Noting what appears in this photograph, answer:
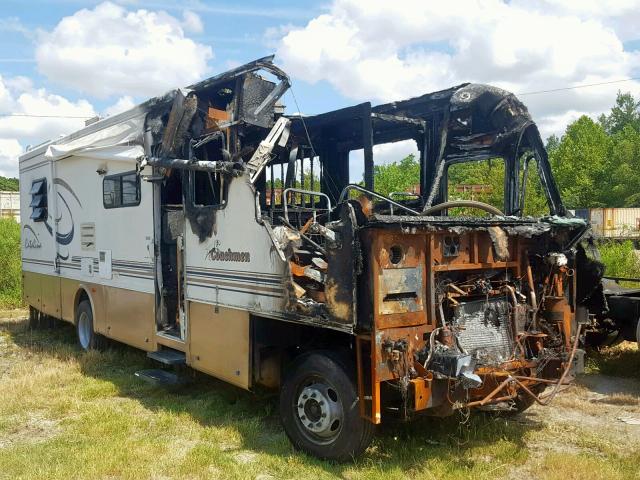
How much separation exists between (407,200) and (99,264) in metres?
4.50

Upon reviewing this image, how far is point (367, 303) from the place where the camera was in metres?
4.42

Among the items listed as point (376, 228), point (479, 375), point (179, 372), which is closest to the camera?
point (376, 228)

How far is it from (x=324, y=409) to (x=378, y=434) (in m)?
0.83

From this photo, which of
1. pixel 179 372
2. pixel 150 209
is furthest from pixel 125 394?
pixel 150 209

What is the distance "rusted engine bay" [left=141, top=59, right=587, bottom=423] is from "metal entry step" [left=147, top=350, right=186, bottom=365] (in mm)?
1534

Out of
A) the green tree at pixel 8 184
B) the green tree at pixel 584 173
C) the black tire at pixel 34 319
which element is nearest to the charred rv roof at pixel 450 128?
the black tire at pixel 34 319

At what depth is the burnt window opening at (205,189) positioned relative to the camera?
21.3 ft

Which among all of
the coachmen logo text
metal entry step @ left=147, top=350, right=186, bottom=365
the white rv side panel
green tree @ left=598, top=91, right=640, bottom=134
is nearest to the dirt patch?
metal entry step @ left=147, top=350, right=186, bottom=365

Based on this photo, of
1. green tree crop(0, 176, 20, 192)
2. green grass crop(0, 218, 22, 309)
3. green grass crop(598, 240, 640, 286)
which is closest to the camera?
green grass crop(598, 240, 640, 286)

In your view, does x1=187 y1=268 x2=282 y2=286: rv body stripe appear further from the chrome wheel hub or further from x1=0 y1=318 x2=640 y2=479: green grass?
x1=0 y1=318 x2=640 y2=479: green grass

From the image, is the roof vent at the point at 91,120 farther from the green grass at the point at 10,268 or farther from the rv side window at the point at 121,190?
the green grass at the point at 10,268

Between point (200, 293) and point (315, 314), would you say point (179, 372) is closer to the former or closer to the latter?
point (200, 293)

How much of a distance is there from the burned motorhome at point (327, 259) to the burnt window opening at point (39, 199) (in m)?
1.73

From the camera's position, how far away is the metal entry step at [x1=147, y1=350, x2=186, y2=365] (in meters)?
6.74
